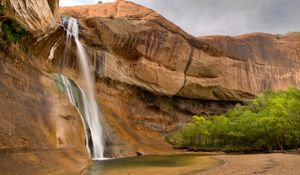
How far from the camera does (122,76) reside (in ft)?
161

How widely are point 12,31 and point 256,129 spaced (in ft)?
91.6

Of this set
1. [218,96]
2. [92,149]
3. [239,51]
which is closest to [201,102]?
[218,96]

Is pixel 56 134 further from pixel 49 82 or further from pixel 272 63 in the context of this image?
pixel 272 63

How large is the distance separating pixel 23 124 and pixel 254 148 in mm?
29733

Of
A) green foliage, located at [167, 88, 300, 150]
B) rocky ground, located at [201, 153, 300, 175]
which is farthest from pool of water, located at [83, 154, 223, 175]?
green foliage, located at [167, 88, 300, 150]

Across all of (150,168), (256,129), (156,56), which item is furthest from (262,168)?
(156,56)

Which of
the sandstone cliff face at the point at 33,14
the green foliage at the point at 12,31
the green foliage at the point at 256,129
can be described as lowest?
the green foliage at the point at 256,129

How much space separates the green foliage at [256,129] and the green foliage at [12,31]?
2411 centimetres

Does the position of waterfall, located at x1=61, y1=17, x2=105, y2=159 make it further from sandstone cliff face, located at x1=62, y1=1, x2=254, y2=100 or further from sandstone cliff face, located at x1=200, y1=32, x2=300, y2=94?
sandstone cliff face, located at x1=200, y1=32, x2=300, y2=94

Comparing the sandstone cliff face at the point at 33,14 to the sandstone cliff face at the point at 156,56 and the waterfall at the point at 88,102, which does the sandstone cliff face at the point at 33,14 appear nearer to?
the waterfall at the point at 88,102

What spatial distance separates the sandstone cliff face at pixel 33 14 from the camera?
19109 mm

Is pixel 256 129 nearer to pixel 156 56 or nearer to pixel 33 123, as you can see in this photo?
pixel 156 56

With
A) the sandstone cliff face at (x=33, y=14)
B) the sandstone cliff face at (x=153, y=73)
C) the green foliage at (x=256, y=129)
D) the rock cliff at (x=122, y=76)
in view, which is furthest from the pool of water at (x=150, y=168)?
the sandstone cliff face at (x=153, y=73)

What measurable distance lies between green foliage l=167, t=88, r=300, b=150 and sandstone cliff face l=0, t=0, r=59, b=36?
74.6 feet
